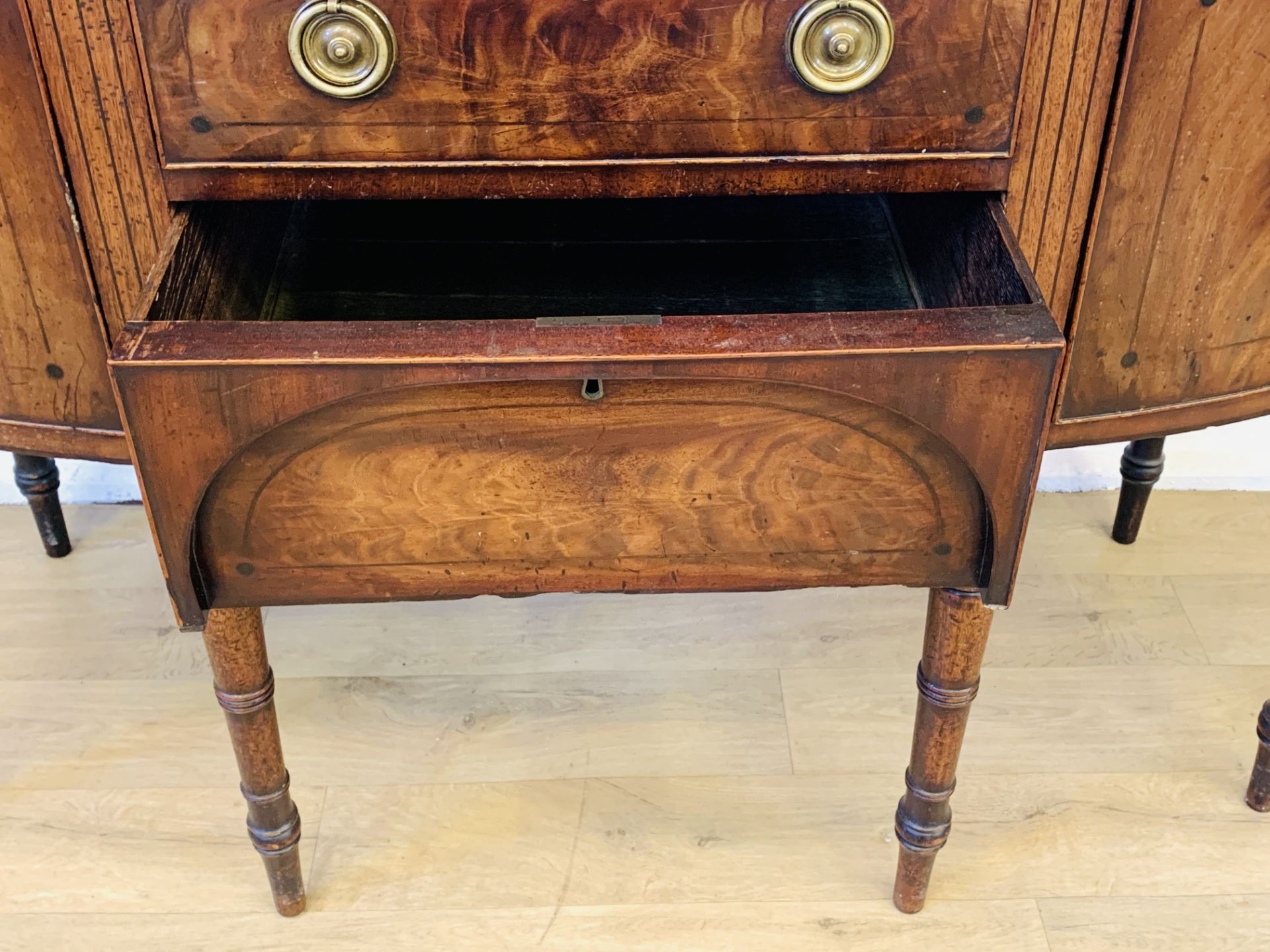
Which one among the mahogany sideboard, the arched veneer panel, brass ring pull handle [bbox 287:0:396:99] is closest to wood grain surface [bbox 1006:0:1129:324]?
the mahogany sideboard

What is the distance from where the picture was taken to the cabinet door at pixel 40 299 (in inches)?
33.4

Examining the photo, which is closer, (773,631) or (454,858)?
(454,858)

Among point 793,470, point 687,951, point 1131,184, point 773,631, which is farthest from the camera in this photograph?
point 773,631

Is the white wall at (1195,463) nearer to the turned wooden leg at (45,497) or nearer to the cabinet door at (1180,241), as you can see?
the cabinet door at (1180,241)

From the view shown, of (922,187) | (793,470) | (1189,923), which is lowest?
(1189,923)

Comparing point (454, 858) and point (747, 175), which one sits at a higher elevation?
point (747, 175)

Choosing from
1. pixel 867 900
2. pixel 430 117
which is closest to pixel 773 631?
pixel 867 900

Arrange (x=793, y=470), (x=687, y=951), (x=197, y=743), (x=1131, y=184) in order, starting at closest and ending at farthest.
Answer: (x=793, y=470) → (x=1131, y=184) → (x=687, y=951) → (x=197, y=743)

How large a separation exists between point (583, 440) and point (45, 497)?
94 cm

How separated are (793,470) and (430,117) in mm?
308

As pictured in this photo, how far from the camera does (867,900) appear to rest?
1.12 m

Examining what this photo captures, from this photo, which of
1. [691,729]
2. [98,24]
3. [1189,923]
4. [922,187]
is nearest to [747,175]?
[922,187]

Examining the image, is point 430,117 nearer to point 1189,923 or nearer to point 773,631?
point 773,631

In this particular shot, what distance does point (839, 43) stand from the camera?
31.1 inches
